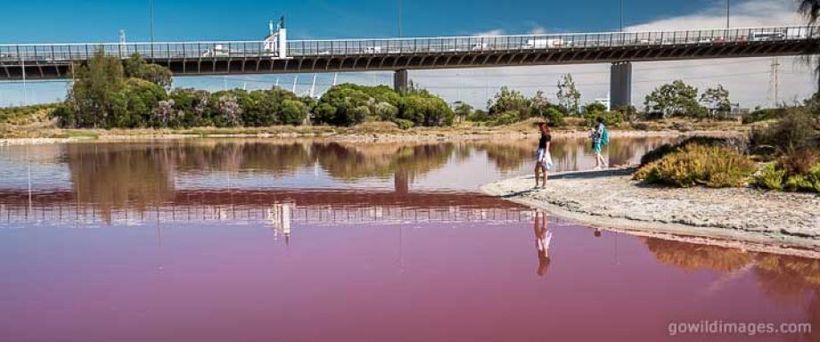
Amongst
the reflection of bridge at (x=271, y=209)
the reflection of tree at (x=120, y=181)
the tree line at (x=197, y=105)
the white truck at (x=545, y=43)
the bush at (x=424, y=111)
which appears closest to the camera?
the reflection of bridge at (x=271, y=209)

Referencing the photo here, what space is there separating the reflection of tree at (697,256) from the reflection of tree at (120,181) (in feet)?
40.4

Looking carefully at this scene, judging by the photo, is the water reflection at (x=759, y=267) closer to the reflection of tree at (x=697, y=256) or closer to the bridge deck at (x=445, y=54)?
the reflection of tree at (x=697, y=256)

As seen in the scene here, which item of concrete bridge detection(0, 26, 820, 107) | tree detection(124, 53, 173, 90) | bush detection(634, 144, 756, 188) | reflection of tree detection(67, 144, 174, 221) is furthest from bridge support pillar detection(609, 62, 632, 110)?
bush detection(634, 144, 756, 188)

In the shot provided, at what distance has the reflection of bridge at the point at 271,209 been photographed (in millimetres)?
17031

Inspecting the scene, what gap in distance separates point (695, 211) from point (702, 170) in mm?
3033

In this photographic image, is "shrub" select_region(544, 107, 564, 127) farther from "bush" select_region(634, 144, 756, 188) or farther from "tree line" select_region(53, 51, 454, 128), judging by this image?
"bush" select_region(634, 144, 756, 188)

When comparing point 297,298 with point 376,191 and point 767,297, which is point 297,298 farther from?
point 376,191

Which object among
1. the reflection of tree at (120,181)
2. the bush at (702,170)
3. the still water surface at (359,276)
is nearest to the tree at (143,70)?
the reflection of tree at (120,181)

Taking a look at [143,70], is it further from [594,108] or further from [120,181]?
[120,181]

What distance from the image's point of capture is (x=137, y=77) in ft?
306

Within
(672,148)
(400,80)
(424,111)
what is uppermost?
(400,80)

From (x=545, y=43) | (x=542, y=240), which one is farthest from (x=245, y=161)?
(x=545, y=43)

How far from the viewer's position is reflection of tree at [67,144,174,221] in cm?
2069

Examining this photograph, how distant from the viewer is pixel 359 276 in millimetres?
10969
